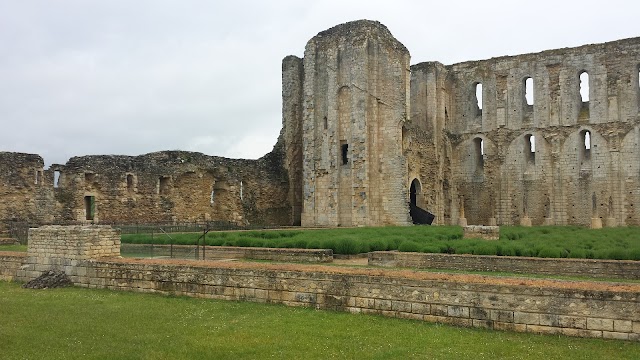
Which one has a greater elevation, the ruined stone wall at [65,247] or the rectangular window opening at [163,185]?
the rectangular window opening at [163,185]

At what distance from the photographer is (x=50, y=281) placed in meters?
11.8

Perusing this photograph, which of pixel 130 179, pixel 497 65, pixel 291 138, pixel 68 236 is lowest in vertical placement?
pixel 68 236

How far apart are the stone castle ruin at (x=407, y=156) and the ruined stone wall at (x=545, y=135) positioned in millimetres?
72

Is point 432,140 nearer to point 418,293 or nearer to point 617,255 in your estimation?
point 617,255

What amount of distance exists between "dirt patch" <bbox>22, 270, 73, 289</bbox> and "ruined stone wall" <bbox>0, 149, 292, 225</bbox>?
41.3 ft

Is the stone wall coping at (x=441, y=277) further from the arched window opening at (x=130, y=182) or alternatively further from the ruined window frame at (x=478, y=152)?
the ruined window frame at (x=478, y=152)

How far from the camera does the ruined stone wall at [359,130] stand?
3072cm

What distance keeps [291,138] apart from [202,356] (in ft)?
95.8

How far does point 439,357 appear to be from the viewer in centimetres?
Result: 643

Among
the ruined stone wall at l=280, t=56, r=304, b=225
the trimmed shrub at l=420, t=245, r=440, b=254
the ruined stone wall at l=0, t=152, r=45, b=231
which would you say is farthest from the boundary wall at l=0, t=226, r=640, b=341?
the ruined stone wall at l=280, t=56, r=304, b=225

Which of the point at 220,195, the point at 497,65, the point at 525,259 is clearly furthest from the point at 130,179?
the point at 497,65

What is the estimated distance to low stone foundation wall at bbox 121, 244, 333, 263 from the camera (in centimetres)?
1462

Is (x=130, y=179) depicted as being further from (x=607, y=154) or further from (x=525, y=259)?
(x=607, y=154)

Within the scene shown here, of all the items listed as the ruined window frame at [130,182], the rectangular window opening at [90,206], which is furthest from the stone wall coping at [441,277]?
the ruined window frame at [130,182]
